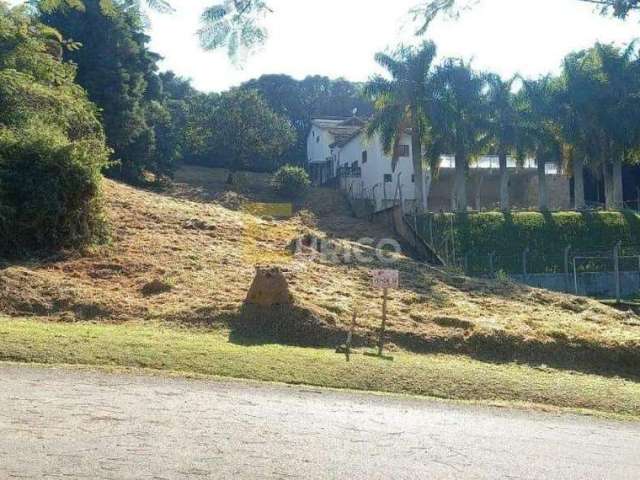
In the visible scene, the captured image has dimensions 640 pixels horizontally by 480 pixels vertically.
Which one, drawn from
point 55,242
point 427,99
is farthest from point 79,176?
point 427,99

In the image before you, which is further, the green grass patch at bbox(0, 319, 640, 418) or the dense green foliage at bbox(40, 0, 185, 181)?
the dense green foliage at bbox(40, 0, 185, 181)

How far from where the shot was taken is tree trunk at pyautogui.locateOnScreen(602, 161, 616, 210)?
4216 cm

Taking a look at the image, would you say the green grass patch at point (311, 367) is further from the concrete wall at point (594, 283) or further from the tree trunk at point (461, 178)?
the tree trunk at point (461, 178)

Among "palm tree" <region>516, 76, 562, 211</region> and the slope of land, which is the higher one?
"palm tree" <region>516, 76, 562, 211</region>

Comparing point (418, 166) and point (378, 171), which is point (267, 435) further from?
point (378, 171)

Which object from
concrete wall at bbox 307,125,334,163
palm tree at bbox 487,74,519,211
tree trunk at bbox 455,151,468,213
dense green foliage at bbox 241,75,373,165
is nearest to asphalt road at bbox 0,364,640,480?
tree trunk at bbox 455,151,468,213

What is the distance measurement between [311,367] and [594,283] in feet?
63.2

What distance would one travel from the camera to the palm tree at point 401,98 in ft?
125

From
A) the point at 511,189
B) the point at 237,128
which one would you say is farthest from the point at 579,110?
the point at 237,128

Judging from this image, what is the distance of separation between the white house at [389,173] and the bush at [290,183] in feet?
10.6

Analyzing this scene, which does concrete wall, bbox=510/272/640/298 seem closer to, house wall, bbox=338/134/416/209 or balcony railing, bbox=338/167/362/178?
house wall, bbox=338/134/416/209

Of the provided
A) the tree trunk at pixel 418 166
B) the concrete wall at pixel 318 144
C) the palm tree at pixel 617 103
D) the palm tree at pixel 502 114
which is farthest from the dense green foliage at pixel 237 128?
the palm tree at pixel 617 103

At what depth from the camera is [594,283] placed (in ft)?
86.9

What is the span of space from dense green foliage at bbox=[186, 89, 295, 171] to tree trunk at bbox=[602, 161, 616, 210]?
21382mm
